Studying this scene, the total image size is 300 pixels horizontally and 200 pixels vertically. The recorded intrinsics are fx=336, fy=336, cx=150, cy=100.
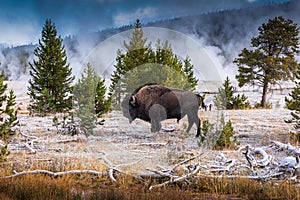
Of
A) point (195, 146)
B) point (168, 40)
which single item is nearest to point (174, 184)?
point (195, 146)

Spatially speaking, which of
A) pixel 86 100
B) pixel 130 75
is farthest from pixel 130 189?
pixel 130 75

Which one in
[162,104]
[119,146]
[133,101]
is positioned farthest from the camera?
[133,101]

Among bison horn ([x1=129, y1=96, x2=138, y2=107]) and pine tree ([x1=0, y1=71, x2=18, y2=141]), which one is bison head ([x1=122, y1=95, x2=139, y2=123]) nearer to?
bison horn ([x1=129, y1=96, x2=138, y2=107])

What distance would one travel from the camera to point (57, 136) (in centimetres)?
1211

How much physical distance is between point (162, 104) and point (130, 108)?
4.61 feet

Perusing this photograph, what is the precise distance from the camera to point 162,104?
43.2 feet

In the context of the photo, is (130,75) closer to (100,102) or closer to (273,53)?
(100,102)

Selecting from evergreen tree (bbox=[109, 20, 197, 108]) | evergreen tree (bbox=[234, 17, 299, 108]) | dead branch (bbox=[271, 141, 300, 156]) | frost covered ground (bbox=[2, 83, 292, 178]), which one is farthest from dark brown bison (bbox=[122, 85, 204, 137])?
evergreen tree (bbox=[234, 17, 299, 108])

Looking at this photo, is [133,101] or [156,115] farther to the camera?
[133,101]

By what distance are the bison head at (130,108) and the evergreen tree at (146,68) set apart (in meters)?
1.24

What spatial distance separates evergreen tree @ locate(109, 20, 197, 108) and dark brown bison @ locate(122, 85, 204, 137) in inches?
80.7

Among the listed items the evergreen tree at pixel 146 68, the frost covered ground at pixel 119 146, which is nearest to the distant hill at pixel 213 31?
the evergreen tree at pixel 146 68

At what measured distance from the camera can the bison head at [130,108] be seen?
13377mm

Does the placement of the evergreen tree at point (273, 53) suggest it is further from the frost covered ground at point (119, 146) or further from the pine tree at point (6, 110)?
the pine tree at point (6, 110)
